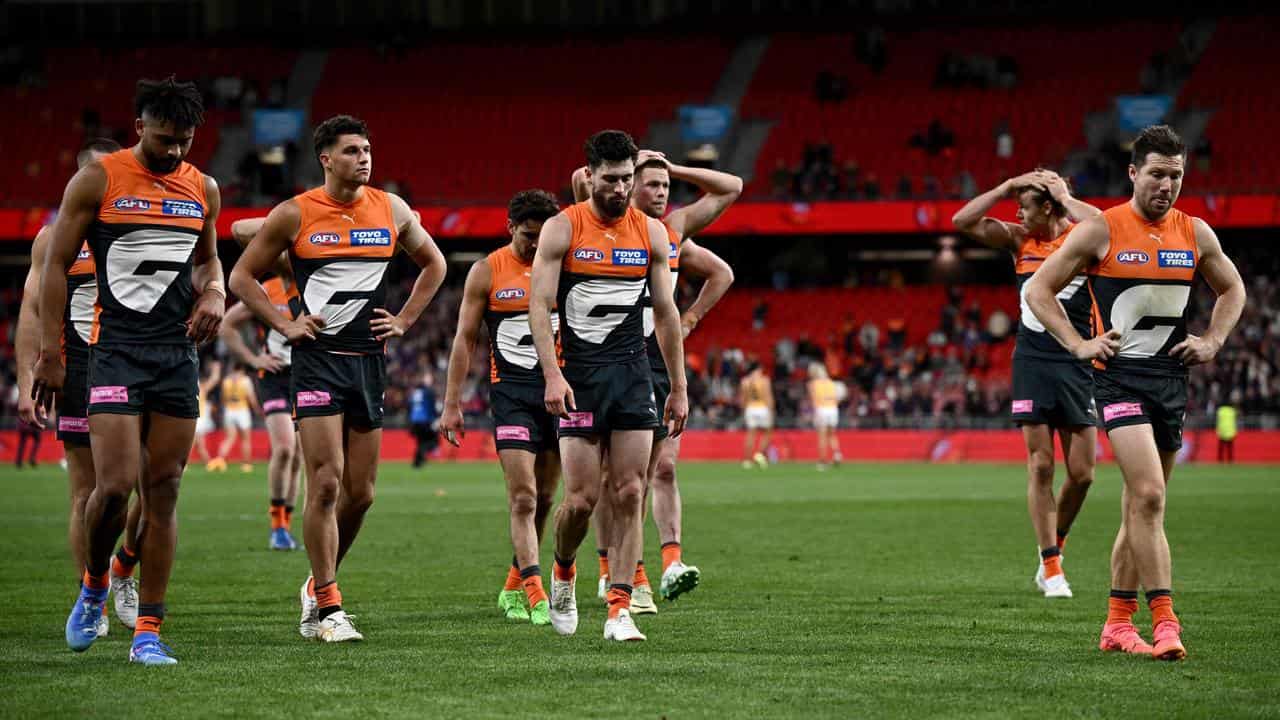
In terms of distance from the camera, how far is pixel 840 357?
145 feet

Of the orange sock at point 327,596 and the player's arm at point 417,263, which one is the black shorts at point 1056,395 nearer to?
the player's arm at point 417,263

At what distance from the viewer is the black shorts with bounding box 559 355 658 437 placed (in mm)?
8531

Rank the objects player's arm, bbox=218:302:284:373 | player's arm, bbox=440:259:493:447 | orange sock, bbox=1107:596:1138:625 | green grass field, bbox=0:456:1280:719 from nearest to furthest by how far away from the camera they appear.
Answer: green grass field, bbox=0:456:1280:719 < orange sock, bbox=1107:596:1138:625 < player's arm, bbox=440:259:493:447 < player's arm, bbox=218:302:284:373

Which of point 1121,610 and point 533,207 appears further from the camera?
point 533,207

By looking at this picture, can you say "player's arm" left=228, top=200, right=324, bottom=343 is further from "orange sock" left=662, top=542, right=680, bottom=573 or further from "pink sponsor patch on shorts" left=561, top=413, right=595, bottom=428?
"orange sock" left=662, top=542, right=680, bottom=573

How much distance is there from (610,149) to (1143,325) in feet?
9.36

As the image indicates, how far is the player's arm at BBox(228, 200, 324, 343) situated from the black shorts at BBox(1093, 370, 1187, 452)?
4092 millimetres

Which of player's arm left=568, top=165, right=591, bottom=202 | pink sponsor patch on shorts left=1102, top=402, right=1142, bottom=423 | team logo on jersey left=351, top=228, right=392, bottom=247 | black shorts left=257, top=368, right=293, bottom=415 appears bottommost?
black shorts left=257, top=368, right=293, bottom=415

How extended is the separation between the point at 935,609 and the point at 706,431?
1136 inches

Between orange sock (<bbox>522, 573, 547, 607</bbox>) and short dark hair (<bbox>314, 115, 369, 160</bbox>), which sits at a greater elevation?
short dark hair (<bbox>314, 115, 369, 160</bbox>)

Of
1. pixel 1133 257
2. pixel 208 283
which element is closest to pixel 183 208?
pixel 208 283

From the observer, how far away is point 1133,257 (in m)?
A: 8.15

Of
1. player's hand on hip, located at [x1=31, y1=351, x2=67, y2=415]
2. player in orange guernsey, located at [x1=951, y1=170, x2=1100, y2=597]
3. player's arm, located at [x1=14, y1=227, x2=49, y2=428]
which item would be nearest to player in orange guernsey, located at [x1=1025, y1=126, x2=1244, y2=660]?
player in orange guernsey, located at [x1=951, y1=170, x2=1100, y2=597]

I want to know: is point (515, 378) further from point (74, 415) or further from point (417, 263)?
point (74, 415)
